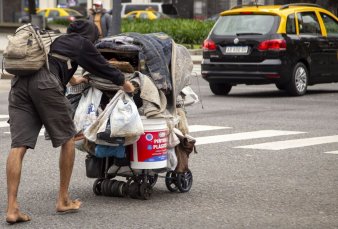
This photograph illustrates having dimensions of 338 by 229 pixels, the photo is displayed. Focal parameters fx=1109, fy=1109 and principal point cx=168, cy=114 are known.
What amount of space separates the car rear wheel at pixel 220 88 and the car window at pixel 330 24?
227 centimetres

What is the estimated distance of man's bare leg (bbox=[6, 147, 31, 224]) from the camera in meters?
7.96

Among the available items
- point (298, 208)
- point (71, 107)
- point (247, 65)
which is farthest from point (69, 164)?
point (247, 65)

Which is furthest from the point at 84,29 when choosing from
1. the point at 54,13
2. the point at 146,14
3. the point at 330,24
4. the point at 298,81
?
the point at 54,13

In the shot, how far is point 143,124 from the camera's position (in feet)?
29.4

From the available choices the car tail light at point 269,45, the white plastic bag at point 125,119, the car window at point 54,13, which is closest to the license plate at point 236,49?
the car tail light at point 269,45

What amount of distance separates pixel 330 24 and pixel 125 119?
44.6 feet

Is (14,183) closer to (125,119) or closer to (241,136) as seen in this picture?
(125,119)

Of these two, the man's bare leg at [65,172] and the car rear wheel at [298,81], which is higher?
the man's bare leg at [65,172]

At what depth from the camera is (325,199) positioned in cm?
906

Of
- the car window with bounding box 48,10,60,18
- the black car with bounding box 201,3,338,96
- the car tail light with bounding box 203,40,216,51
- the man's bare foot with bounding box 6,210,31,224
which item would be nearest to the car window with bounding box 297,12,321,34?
the black car with bounding box 201,3,338,96

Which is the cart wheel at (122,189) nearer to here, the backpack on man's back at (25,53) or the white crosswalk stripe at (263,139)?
the backpack on man's back at (25,53)

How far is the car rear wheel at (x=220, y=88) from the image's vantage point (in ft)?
68.5

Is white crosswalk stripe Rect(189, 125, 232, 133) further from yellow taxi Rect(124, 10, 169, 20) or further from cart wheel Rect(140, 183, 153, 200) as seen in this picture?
yellow taxi Rect(124, 10, 169, 20)

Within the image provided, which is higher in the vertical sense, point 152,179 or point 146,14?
point 152,179
